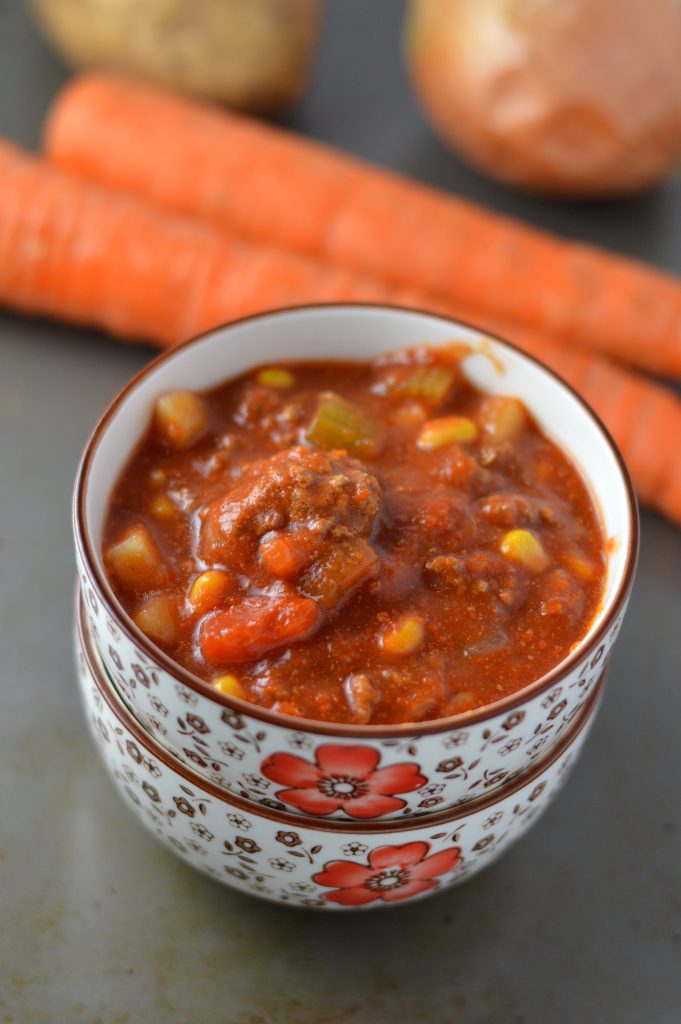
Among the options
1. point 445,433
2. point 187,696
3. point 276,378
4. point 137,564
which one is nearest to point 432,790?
point 187,696

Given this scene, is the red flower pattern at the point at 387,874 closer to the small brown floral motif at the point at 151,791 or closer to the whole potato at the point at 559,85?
the small brown floral motif at the point at 151,791

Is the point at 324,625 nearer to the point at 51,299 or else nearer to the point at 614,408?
the point at 614,408

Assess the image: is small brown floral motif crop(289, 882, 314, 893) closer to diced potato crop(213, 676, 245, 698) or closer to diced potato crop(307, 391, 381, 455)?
diced potato crop(213, 676, 245, 698)

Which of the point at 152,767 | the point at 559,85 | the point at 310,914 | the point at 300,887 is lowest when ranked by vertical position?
the point at 310,914

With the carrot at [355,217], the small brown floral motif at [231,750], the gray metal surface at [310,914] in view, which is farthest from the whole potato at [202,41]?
the small brown floral motif at [231,750]

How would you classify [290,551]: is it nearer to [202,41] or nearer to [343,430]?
[343,430]
